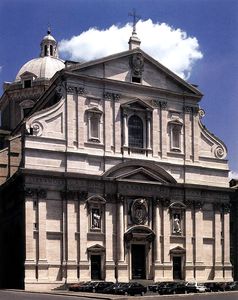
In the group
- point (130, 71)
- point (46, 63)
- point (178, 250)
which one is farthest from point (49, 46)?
point (178, 250)

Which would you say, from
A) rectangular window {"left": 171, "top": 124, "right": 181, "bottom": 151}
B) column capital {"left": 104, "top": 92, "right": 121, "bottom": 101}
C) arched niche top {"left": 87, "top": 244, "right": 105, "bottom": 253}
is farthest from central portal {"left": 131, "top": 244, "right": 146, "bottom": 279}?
column capital {"left": 104, "top": 92, "right": 121, "bottom": 101}

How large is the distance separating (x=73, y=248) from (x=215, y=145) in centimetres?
1710

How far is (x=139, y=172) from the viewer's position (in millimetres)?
49969

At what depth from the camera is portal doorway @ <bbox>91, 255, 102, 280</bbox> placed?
4731 centimetres

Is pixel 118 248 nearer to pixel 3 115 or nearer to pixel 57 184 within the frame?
pixel 57 184

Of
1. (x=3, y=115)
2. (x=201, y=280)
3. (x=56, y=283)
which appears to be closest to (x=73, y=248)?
(x=56, y=283)

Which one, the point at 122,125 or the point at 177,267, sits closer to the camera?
the point at 122,125

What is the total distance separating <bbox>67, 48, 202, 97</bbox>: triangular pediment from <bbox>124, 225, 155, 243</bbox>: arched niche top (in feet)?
39.7

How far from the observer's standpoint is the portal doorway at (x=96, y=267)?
4731cm

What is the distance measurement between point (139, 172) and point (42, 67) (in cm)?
2555

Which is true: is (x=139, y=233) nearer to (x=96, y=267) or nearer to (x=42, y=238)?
(x=96, y=267)

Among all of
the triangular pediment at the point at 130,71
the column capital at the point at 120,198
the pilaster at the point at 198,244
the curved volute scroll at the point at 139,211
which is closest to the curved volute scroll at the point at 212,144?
the triangular pediment at the point at 130,71

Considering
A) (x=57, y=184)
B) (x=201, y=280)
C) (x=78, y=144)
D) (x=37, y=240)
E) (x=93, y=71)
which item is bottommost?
(x=201, y=280)

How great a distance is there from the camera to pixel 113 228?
48.4 meters
